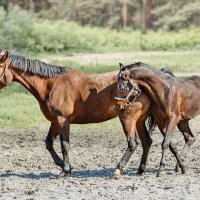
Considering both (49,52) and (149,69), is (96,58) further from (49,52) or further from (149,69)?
(149,69)

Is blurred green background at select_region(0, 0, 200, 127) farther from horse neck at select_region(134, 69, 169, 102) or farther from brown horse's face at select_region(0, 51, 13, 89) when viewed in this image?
horse neck at select_region(134, 69, 169, 102)

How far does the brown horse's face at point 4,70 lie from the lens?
9711 mm

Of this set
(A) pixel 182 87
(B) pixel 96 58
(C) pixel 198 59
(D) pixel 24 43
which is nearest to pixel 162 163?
(A) pixel 182 87

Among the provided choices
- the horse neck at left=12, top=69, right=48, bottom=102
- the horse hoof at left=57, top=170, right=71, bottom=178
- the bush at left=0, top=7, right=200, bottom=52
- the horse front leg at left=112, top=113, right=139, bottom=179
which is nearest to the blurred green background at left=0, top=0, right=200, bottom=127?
the bush at left=0, top=7, right=200, bottom=52

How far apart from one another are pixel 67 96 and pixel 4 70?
1.01m

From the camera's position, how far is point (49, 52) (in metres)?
38.8

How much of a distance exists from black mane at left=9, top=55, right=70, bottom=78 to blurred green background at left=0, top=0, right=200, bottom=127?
543 centimetres

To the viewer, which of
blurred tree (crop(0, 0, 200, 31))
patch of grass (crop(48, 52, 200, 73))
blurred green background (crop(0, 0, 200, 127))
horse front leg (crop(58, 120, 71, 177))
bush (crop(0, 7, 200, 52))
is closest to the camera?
horse front leg (crop(58, 120, 71, 177))

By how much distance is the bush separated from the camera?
36781 mm

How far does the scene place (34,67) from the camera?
10.0m

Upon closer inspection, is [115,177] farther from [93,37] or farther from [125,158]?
[93,37]

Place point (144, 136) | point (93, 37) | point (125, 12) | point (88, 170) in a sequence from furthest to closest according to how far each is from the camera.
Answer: point (125, 12) → point (93, 37) → point (88, 170) → point (144, 136)

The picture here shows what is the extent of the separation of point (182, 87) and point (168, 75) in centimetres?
32

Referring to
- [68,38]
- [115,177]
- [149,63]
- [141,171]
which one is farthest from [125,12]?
[115,177]
